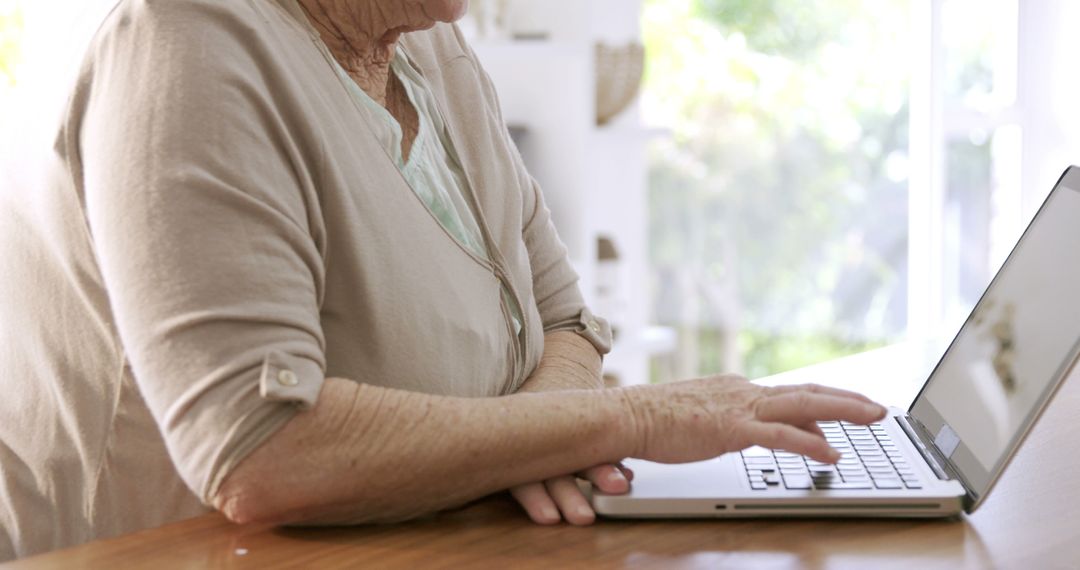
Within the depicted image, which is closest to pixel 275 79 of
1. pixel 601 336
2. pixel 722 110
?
pixel 601 336

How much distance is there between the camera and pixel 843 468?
102 centimetres

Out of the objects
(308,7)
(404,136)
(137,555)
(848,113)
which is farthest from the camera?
(848,113)

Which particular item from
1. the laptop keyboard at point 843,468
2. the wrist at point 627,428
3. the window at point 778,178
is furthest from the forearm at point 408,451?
the window at point 778,178

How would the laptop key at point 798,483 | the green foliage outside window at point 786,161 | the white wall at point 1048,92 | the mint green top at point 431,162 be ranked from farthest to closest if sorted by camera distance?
the green foliage outside window at point 786,161 < the white wall at point 1048,92 < the mint green top at point 431,162 < the laptop key at point 798,483

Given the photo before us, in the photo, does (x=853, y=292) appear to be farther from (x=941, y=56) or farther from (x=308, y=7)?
(x=308, y=7)

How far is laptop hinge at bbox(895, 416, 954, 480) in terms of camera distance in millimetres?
1013

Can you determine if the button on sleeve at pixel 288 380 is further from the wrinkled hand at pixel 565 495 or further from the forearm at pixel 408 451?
the wrinkled hand at pixel 565 495

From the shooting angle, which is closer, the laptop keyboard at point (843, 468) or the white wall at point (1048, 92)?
the laptop keyboard at point (843, 468)

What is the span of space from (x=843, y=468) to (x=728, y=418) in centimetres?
11

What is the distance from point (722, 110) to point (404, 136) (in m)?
4.18

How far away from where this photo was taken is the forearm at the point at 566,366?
4.32 ft

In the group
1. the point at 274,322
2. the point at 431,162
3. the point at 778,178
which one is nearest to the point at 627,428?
the point at 274,322

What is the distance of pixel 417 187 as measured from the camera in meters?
1.21

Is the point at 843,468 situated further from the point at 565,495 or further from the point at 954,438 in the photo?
the point at 565,495
